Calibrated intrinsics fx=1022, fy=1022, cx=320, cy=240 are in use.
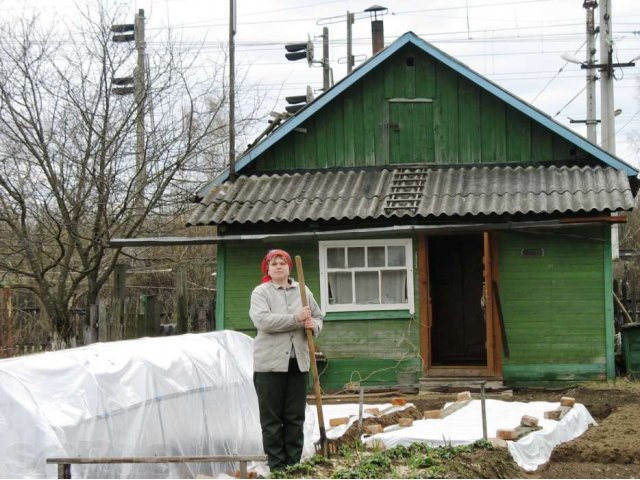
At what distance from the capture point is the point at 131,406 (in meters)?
7.33

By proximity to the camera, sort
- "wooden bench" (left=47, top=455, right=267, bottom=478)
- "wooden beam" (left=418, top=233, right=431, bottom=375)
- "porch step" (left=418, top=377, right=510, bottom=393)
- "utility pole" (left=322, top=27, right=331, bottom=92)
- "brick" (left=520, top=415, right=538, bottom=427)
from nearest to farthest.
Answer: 1. "wooden bench" (left=47, top=455, right=267, bottom=478)
2. "brick" (left=520, top=415, right=538, bottom=427)
3. "porch step" (left=418, top=377, right=510, bottom=393)
4. "wooden beam" (left=418, top=233, right=431, bottom=375)
5. "utility pole" (left=322, top=27, right=331, bottom=92)

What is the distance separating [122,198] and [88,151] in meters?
1.09

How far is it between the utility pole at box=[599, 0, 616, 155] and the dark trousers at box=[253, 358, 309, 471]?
55.6 feet

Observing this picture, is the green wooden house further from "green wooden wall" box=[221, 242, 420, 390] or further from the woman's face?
the woman's face

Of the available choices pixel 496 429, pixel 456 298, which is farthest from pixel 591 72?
pixel 496 429

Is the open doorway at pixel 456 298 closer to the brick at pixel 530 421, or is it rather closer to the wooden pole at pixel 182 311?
the wooden pole at pixel 182 311

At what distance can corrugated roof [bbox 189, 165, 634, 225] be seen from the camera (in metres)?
14.0

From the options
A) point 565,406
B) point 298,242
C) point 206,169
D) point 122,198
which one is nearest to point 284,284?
point 565,406

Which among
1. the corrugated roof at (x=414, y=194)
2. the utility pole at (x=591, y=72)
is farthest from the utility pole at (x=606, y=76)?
the corrugated roof at (x=414, y=194)

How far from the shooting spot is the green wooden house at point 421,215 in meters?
14.2

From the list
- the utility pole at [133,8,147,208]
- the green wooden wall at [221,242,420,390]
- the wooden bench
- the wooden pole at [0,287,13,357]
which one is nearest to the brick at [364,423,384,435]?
the wooden bench

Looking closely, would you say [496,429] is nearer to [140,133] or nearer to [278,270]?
[278,270]

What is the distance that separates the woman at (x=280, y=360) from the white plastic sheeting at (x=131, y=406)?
2.39 feet

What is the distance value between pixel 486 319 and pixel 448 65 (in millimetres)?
3870
